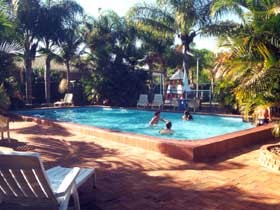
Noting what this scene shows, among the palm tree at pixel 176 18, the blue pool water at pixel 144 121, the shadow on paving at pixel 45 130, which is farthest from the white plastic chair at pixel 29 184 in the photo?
the palm tree at pixel 176 18

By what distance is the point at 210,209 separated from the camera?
4.12m

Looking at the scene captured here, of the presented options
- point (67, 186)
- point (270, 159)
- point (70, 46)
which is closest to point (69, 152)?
point (67, 186)

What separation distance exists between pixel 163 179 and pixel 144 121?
1047 cm

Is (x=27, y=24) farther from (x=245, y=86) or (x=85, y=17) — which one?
(x=245, y=86)

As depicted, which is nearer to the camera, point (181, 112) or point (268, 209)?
point (268, 209)

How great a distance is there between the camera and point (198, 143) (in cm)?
698

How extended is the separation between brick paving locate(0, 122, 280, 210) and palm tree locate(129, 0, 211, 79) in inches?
451

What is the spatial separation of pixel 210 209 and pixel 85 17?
69.8 feet

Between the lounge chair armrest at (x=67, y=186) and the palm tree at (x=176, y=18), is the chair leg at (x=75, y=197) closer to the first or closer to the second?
the lounge chair armrest at (x=67, y=186)

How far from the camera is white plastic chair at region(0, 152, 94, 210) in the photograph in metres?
3.01

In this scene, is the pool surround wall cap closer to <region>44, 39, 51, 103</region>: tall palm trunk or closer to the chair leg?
the chair leg

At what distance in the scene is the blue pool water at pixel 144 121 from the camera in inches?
506

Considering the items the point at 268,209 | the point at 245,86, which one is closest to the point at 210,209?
the point at 268,209

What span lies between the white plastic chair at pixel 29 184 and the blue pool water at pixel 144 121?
28.9ft
